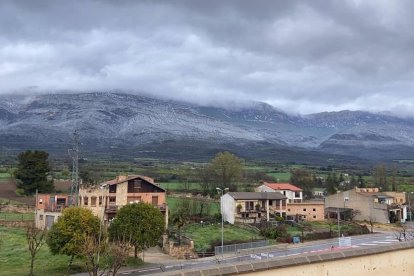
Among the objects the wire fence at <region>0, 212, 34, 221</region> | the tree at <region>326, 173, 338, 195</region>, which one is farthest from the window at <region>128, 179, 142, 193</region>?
the tree at <region>326, 173, 338, 195</region>

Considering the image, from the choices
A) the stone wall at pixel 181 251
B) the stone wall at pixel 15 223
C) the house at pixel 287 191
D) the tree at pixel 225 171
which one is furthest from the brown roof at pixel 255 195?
the stone wall at pixel 15 223

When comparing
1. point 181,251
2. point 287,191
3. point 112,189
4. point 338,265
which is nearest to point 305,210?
point 287,191

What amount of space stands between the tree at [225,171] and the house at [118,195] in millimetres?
41960

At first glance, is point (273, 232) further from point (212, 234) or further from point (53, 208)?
point (53, 208)

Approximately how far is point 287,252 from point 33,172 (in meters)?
58.4

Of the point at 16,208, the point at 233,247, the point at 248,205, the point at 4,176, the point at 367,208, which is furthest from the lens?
the point at 4,176

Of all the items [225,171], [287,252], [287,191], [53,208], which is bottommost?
[287,252]

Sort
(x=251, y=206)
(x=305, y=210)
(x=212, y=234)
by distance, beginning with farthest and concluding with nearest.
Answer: (x=305, y=210) < (x=251, y=206) < (x=212, y=234)

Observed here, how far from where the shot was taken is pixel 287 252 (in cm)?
6166

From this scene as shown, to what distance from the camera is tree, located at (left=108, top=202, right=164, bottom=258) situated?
5400 centimetres

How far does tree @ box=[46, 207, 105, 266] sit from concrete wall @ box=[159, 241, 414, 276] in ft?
114

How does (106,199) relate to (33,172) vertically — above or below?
below

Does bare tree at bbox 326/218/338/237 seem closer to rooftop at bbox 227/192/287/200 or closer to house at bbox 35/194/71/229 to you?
rooftop at bbox 227/192/287/200

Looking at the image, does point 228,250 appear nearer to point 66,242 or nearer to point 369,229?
point 66,242
